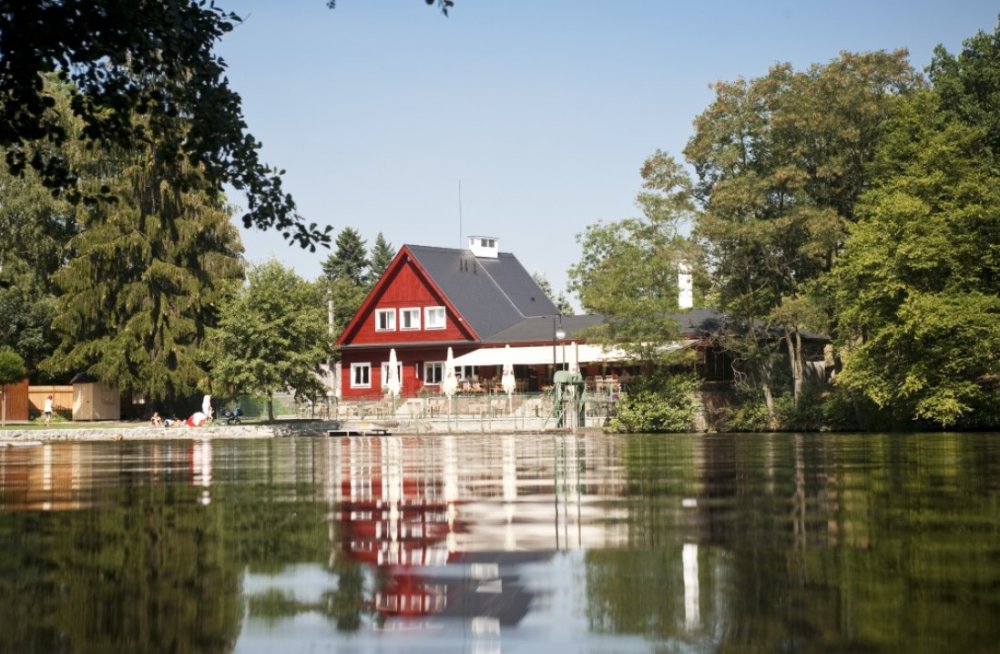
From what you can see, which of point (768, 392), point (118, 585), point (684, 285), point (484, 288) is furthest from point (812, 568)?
point (484, 288)

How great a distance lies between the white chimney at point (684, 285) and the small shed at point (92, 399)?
32.9 meters

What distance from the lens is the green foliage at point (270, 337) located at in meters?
62.0

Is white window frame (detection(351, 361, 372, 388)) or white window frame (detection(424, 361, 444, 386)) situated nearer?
white window frame (detection(424, 361, 444, 386))

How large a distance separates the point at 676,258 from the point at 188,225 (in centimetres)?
2509

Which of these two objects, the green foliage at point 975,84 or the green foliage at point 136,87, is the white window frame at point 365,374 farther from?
the green foliage at point 136,87

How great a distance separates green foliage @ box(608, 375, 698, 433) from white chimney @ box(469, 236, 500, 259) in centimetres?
3139

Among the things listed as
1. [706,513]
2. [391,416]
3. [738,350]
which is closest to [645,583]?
[706,513]

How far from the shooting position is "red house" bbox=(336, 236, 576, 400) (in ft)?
263

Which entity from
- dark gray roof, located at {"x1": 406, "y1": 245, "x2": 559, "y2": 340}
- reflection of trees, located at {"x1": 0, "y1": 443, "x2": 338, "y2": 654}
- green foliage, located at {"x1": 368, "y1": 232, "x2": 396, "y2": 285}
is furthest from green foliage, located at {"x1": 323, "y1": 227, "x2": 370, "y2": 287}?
reflection of trees, located at {"x1": 0, "y1": 443, "x2": 338, "y2": 654}

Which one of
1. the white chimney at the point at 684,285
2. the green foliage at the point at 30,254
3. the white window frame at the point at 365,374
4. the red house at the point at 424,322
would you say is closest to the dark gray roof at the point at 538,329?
the red house at the point at 424,322

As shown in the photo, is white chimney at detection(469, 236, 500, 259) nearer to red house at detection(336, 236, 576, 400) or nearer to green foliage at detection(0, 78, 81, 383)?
red house at detection(336, 236, 576, 400)

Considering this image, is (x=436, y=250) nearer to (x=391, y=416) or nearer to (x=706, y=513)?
(x=391, y=416)

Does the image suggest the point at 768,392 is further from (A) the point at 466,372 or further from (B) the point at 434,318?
(B) the point at 434,318

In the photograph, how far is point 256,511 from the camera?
42.3ft
